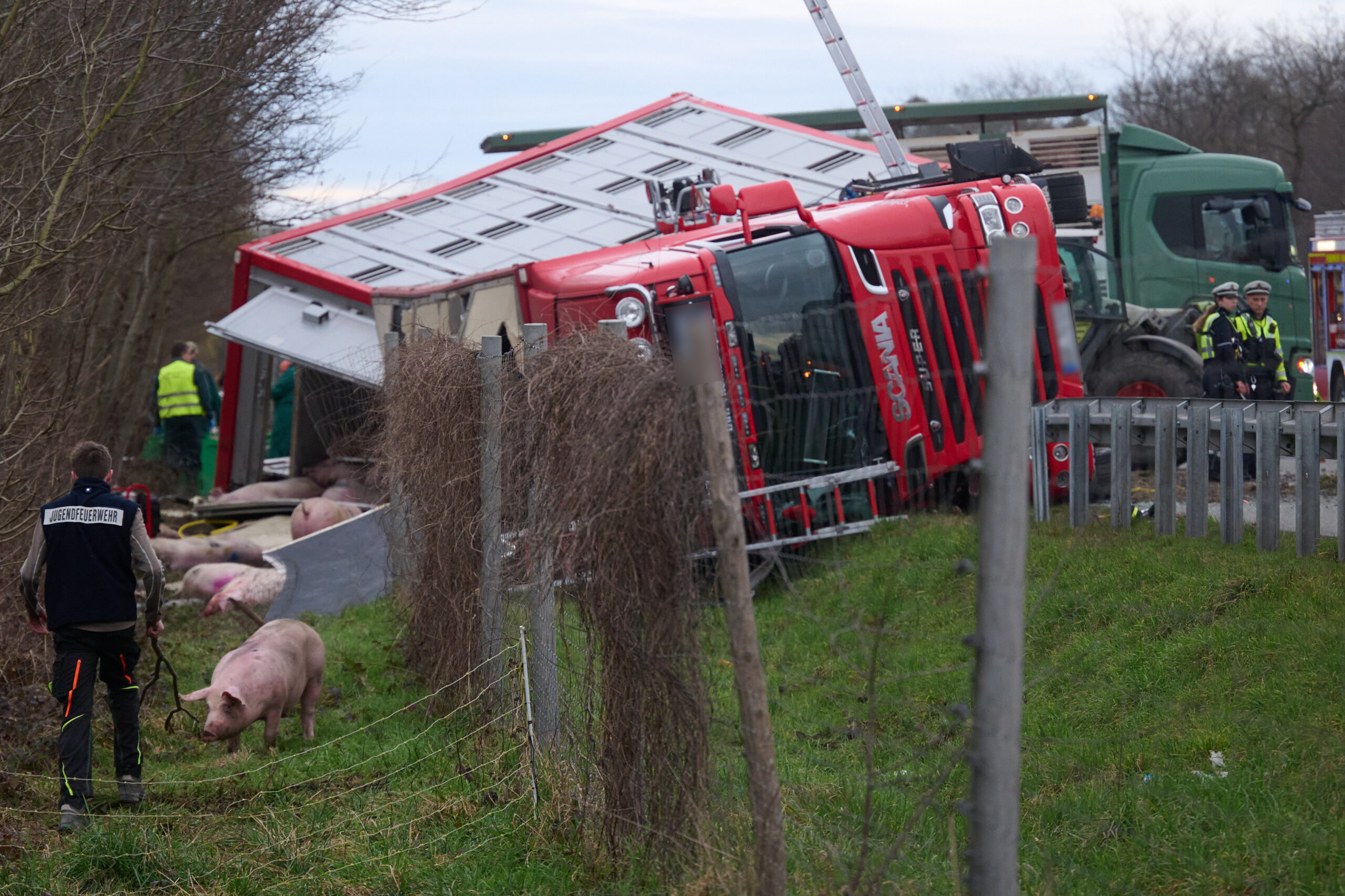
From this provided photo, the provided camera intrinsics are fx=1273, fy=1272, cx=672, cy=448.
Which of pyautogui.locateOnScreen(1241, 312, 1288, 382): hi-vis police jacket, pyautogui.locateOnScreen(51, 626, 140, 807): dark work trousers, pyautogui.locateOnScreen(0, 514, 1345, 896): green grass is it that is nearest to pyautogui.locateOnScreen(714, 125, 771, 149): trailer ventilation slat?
pyautogui.locateOnScreen(1241, 312, 1288, 382): hi-vis police jacket

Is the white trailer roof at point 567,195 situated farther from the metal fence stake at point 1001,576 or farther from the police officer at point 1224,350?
the metal fence stake at point 1001,576

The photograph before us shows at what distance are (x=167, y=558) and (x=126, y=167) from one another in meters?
4.25

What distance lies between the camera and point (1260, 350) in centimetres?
1115

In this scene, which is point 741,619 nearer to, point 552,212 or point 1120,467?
point 1120,467

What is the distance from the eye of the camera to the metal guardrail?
7168mm

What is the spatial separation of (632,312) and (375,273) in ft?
25.2

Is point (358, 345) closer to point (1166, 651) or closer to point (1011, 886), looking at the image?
point (1166, 651)

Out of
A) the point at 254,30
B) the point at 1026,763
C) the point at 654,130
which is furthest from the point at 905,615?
the point at 654,130

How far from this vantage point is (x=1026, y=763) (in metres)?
5.40

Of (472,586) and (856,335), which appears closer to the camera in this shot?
(472,586)

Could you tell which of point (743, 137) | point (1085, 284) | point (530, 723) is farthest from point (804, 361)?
point (743, 137)

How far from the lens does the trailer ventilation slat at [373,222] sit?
17.5m

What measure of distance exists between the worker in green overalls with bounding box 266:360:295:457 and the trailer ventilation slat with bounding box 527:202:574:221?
3.90m

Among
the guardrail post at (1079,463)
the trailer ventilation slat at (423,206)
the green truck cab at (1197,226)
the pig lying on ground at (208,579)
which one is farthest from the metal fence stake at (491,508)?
the trailer ventilation slat at (423,206)
